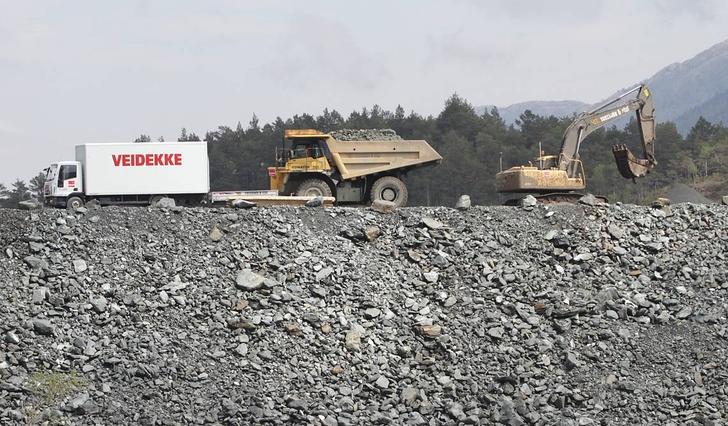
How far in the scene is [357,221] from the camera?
20141 mm

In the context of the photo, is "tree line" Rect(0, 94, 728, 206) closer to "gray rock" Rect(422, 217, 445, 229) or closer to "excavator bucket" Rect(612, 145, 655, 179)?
"excavator bucket" Rect(612, 145, 655, 179)

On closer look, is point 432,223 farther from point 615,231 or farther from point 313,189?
point 313,189

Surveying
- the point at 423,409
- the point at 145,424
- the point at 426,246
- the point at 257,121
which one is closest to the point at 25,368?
the point at 145,424

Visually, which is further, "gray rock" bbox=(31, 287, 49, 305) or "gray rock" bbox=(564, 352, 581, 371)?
"gray rock" bbox=(564, 352, 581, 371)

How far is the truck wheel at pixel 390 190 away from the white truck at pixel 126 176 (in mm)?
5238

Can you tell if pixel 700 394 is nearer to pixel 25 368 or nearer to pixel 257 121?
pixel 25 368

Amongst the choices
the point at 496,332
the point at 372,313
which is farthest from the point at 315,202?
the point at 496,332

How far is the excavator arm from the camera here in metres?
24.9

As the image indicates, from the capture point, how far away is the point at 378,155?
25781mm

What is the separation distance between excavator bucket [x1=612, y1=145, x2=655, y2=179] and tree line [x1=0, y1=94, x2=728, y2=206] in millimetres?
21328

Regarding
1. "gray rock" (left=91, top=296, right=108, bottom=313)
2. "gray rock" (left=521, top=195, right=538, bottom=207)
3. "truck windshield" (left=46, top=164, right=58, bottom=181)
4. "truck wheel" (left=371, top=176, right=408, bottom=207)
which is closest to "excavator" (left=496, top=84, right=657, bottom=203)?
"gray rock" (left=521, top=195, right=538, bottom=207)

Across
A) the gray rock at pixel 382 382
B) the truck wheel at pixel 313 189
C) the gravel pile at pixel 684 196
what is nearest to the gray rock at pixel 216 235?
the gray rock at pixel 382 382

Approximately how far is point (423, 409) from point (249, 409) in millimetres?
2684

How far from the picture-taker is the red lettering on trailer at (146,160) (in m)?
27.3
